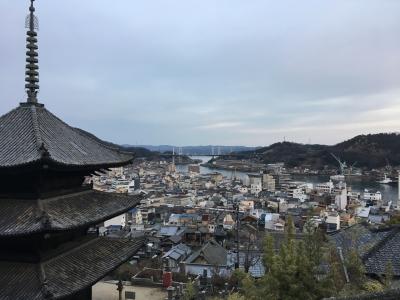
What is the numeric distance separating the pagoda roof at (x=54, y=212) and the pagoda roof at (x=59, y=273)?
1099 mm

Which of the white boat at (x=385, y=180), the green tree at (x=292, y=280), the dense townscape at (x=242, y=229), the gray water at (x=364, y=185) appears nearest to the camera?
the green tree at (x=292, y=280)

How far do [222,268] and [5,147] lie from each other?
27752mm

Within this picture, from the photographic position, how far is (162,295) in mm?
21297

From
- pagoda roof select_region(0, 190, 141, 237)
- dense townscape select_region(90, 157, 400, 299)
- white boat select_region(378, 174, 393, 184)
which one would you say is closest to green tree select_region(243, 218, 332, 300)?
dense townscape select_region(90, 157, 400, 299)

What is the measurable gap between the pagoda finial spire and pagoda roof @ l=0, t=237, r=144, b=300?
4.74 meters

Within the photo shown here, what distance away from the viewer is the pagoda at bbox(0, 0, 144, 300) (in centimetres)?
917

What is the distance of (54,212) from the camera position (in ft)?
32.7

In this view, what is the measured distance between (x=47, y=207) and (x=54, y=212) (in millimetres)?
235

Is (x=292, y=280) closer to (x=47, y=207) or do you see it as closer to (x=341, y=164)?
(x=47, y=207)

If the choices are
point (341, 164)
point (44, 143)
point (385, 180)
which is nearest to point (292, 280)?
point (44, 143)

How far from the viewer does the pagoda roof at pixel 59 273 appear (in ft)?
29.2

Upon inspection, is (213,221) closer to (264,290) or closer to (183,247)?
(183,247)

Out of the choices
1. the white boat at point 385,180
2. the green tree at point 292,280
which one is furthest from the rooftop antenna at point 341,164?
the green tree at point 292,280

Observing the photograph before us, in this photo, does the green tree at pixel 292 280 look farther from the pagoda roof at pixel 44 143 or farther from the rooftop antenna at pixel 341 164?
the rooftop antenna at pixel 341 164
